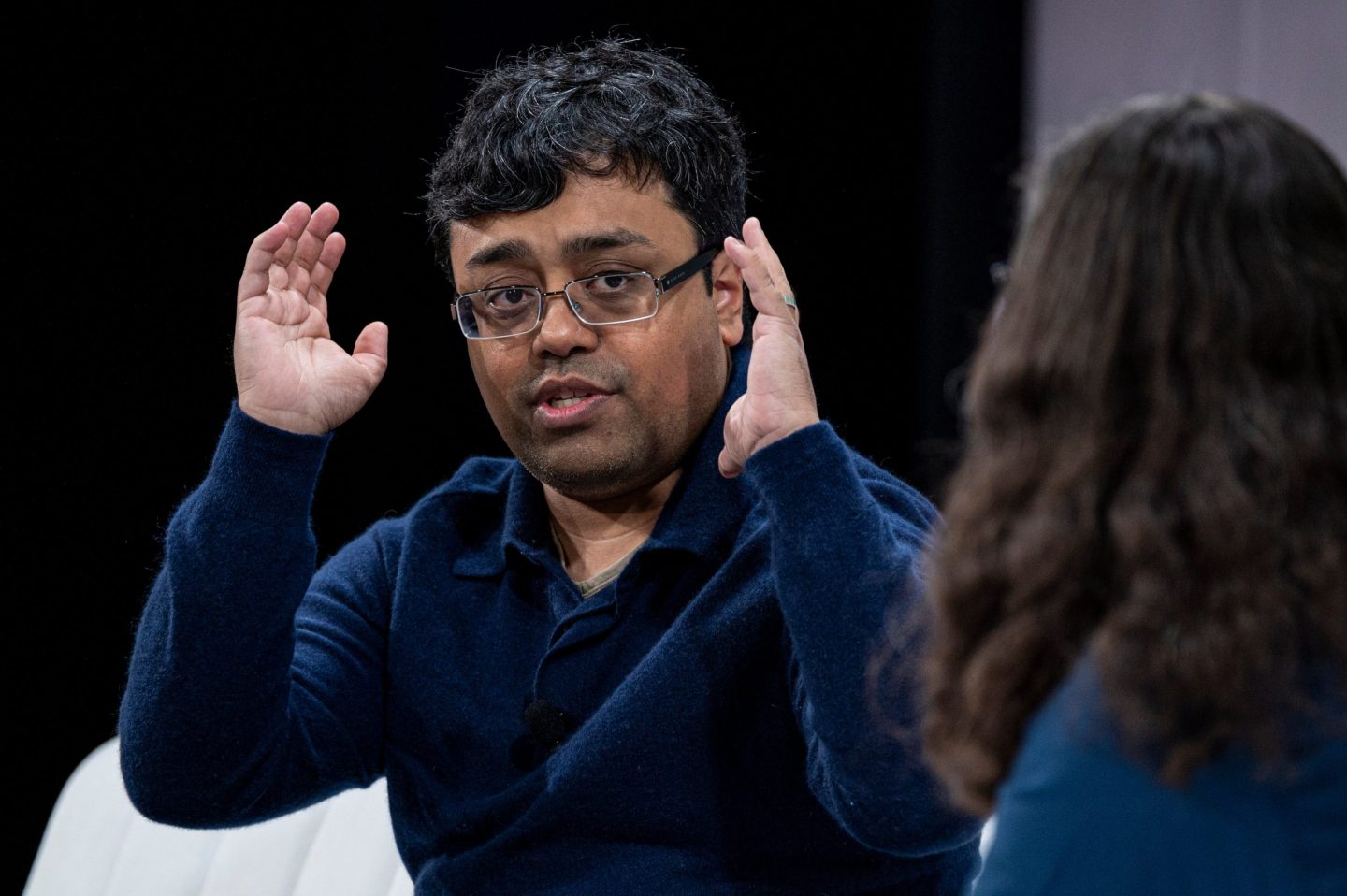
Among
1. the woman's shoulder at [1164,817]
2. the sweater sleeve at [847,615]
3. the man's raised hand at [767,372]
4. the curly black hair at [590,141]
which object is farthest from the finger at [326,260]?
the woman's shoulder at [1164,817]

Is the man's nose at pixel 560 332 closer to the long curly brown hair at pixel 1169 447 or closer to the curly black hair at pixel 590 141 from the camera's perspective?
the curly black hair at pixel 590 141

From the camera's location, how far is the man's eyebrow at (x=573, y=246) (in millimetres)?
1764

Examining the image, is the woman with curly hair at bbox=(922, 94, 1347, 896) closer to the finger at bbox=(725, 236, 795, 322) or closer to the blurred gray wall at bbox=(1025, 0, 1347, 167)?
the finger at bbox=(725, 236, 795, 322)

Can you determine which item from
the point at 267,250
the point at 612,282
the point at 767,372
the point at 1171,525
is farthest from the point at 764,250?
the point at 1171,525

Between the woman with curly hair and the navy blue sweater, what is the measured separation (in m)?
0.46

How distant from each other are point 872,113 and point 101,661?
1.79m

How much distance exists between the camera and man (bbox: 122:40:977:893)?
1643 mm

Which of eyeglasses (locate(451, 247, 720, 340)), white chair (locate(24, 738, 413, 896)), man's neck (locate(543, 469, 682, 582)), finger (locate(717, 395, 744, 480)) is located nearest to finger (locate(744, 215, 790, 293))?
finger (locate(717, 395, 744, 480))

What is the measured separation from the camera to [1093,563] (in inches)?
38.0

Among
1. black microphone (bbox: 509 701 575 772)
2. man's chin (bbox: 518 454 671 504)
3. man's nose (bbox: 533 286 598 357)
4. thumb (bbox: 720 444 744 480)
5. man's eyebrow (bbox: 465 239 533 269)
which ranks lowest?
black microphone (bbox: 509 701 575 772)

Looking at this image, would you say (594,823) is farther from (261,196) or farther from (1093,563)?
(261,196)

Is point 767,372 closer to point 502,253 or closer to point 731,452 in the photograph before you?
point 731,452

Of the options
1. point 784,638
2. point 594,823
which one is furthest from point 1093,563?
point 594,823

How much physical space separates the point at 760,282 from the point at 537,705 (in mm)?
545
